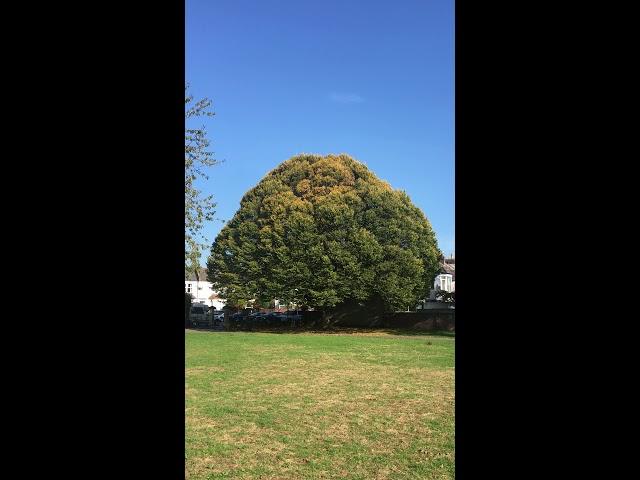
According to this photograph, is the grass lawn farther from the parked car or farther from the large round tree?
the parked car

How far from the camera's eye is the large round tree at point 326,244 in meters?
25.4

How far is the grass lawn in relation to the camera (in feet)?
16.9

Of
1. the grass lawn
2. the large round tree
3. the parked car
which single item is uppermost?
the large round tree

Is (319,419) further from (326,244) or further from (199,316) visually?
(199,316)

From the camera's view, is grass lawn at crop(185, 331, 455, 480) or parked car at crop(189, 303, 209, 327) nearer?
Answer: grass lawn at crop(185, 331, 455, 480)

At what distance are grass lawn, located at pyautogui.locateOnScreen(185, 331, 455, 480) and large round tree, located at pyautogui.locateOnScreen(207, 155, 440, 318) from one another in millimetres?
11799

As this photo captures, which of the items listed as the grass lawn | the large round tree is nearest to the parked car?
the large round tree

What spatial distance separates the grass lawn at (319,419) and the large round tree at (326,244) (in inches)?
465

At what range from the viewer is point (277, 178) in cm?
2917

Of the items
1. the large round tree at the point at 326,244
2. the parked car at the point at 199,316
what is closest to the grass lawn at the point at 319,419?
the large round tree at the point at 326,244

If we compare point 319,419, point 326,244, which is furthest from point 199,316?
point 319,419
